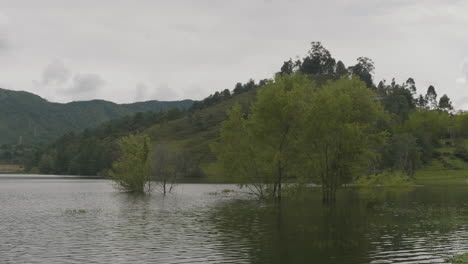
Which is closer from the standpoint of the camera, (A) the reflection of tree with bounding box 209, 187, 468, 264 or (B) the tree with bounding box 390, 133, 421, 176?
(A) the reflection of tree with bounding box 209, 187, 468, 264

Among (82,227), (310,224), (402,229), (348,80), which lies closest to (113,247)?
(82,227)

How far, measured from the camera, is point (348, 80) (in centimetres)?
8700

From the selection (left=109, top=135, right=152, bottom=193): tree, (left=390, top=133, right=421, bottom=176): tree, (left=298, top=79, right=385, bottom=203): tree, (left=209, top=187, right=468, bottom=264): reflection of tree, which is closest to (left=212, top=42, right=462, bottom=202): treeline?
(left=298, top=79, right=385, bottom=203): tree

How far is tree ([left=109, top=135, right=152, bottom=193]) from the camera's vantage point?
11125 centimetres

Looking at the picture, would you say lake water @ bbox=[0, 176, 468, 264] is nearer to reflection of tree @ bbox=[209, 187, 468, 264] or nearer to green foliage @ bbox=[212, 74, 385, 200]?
reflection of tree @ bbox=[209, 187, 468, 264]

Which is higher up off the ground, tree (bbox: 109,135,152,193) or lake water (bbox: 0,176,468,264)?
tree (bbox: 109,135,152,193)

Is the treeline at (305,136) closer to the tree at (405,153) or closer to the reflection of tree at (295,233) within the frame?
the reflection of tree at (295,233)

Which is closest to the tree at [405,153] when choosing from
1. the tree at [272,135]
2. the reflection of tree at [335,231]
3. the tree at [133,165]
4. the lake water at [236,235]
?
the tree at [133,165]

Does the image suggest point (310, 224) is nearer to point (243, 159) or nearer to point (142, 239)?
point (142, 239)

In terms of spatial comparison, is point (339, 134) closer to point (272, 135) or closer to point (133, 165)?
point (272, 135)

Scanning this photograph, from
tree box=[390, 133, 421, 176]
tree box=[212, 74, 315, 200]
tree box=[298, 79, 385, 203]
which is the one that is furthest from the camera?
tree box=[390, 133, 421, 176]

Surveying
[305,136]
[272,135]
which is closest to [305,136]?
[305,136]

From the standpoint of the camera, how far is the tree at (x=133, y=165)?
111250mm

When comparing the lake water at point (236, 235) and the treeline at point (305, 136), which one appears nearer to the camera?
the lake water at point (236, 235)
